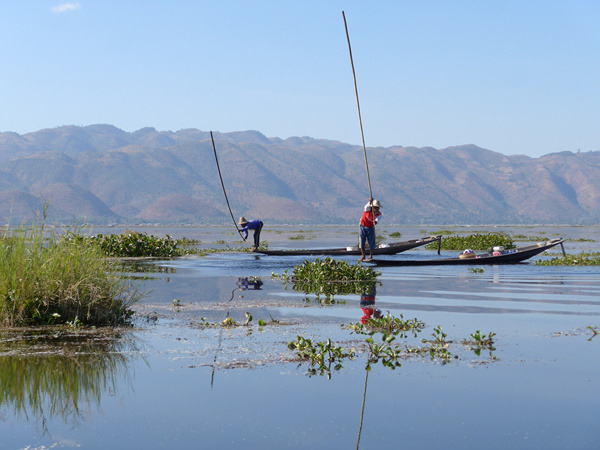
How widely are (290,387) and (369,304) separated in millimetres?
8410

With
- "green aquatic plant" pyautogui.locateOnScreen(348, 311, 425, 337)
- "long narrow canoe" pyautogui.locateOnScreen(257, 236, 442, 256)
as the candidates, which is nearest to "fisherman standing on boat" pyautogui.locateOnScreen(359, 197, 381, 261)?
"long narrow canoe" pyautogui.locateOnScreen(257, 236, 442, 256)

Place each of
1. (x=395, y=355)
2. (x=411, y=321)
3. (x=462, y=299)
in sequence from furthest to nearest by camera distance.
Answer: (x=462, y=299), (x=411, y=321), (x=395, y=355)

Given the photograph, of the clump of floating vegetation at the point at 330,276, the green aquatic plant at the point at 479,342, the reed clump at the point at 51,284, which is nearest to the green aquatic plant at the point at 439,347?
the green aquatic plant at the point at 479,342

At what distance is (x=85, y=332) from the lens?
41.1 ft

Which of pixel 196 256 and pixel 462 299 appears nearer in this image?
pixel 462 299

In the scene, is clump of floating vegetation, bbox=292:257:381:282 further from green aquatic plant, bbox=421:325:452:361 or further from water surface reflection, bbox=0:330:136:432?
water surface reflection, bbox=0:330:136:432

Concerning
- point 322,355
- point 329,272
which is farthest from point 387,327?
point 329,272

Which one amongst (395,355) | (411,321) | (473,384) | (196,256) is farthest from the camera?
(196,256)

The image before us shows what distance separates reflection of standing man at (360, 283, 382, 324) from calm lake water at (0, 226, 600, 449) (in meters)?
0.25

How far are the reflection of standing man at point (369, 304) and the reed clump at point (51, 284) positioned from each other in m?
4.84

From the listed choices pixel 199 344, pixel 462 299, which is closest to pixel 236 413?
pixel 199 344

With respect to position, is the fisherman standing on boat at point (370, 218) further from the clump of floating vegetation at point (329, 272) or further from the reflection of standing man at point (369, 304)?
the reflection of standing man at point (369, 304)

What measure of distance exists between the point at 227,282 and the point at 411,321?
10892 millimetres

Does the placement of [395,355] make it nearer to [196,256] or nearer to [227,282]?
[227,282]
